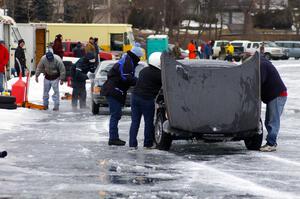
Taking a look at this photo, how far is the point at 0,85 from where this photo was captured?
24.0 meters

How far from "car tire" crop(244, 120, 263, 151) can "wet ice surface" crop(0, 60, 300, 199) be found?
0.16 m

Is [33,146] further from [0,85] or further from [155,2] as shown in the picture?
[155,2]

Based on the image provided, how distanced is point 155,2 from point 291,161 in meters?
68.3

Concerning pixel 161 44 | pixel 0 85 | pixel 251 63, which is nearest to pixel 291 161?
pixel 251 63

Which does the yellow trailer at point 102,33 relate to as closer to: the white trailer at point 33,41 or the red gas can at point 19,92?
the white trailer at point 33,41

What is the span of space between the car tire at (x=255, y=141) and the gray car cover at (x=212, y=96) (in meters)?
0.20

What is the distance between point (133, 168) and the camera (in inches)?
456

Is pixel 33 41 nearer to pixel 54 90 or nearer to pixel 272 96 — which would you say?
pixel 54 90

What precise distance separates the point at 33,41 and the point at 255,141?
85.6 ft

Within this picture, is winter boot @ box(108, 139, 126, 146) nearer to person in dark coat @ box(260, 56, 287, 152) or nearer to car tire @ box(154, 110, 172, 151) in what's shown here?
car tire @ box(154, 110, 172, 151)

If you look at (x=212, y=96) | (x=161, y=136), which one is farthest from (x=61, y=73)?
(x=212, y=96)

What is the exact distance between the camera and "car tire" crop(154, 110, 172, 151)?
1356 cm

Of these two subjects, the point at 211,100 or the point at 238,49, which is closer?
the point at 211,100

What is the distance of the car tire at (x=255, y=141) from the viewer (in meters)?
13.6
